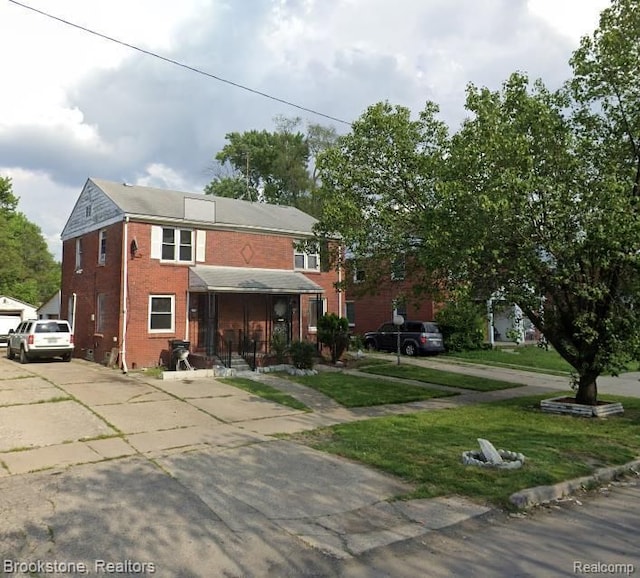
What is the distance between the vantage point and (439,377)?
57.7 feet

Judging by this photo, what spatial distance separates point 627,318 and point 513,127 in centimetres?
433

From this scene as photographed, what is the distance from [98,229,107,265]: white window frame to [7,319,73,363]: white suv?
8.81 ft

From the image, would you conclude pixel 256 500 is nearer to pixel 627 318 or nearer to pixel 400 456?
pixel 400 456

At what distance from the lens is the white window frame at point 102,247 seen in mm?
20000

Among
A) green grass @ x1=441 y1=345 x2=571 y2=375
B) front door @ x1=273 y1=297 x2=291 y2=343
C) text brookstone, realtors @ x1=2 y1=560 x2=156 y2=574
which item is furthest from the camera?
green grass @ x1=441 y1=345 x2=571 y2=375

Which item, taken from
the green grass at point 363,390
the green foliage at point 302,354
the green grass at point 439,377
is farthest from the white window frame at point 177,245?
the green grass at point 439,377

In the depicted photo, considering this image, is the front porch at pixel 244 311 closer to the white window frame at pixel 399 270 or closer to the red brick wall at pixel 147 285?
the red brick wall at pixel 147 285

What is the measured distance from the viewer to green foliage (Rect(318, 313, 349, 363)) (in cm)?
2064

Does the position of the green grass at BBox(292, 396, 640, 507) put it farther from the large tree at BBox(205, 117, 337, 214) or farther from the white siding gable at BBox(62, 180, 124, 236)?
the large tree at BBox(205, 117, 337, 214)

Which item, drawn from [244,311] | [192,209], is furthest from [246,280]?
[192,209]

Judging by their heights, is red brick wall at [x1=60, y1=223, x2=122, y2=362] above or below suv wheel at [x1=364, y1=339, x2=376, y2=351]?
above

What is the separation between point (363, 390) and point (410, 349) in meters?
10.7

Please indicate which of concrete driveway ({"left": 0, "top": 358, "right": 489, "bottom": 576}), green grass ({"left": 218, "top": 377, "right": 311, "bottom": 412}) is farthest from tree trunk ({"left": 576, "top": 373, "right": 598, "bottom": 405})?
green grass ({"left": 218, "top": 377, "right": 311, "bottom": 412})

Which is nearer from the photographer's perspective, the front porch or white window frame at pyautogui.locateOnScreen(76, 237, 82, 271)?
the front porch
